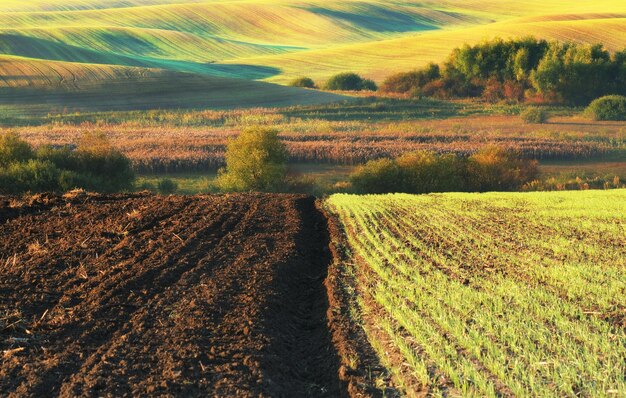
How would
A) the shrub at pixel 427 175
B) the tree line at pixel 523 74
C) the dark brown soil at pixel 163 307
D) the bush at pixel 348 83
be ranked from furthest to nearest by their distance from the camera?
the bush at pixel 348 83, the tree line at pixel 523 74, the shrub at pixel 427 175, the dark brown soil at pixel 163 307

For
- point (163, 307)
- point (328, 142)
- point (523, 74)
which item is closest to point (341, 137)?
point (328, 142)

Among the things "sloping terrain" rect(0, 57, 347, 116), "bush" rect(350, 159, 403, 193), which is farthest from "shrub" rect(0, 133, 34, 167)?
"sloping terrain" rect(0, 57, 347, 116)

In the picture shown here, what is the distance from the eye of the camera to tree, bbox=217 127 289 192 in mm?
38406

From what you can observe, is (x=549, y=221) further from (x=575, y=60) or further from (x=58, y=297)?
(x=575, y=60)

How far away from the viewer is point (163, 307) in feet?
36.9

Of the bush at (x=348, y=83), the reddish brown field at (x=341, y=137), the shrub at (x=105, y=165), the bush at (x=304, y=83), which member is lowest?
the bush at (x=304, y=83)

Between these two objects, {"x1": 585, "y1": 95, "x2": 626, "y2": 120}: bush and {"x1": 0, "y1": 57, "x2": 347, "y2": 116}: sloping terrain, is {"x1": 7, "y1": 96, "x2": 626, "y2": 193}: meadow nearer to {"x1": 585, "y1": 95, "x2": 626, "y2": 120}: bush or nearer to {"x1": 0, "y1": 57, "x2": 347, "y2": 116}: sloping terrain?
{"x1": 585, "y1": 95, "x2": 626, "y2": 120}: bush

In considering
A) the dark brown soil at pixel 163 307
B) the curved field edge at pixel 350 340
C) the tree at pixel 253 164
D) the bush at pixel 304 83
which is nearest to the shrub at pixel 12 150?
the tree at pixel 253 164

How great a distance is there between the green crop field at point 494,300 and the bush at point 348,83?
257 feet

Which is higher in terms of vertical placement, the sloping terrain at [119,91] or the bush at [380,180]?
the bush at [380,180]

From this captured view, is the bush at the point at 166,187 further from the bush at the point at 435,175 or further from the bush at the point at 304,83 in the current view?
the bush at the point at 304,83

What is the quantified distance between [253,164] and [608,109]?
42.3m

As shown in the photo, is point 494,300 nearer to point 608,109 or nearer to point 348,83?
point 608,109

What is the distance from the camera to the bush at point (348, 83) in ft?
324
